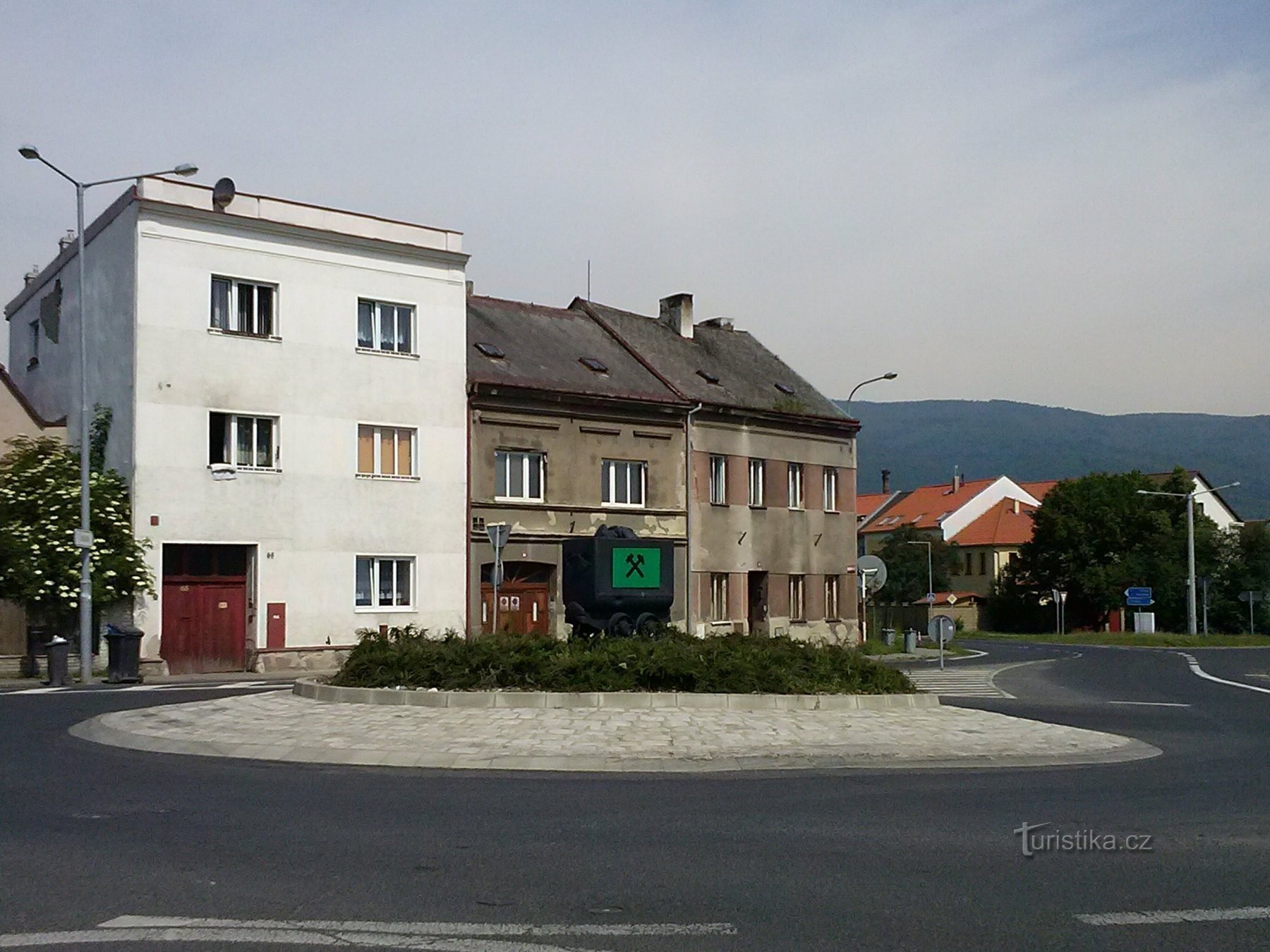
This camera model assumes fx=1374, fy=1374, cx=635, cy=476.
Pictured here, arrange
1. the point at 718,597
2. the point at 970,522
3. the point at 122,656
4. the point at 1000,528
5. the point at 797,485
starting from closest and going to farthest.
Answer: the point at 122,656 → the point at 718,597 → the point at 797,485 → the point at 1000,528 → the point at 970,522

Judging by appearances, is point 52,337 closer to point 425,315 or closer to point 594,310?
point 425,315

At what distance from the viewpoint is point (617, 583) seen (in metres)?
22.5

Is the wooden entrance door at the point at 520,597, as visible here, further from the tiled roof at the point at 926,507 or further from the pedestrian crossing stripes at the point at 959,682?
the tiled roof at the point at 926,507

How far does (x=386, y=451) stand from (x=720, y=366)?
14535 mm

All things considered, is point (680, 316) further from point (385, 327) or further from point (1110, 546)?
point (1110, 546)

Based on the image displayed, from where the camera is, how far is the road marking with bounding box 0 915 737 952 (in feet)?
21.0

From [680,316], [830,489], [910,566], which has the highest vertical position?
[680,316]

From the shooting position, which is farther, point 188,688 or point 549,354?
point 549,354

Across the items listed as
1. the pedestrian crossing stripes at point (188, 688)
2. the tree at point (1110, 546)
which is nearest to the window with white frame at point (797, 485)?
the pedestrian crossing stripes at point (188, 688)

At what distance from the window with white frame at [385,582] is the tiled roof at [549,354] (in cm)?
534

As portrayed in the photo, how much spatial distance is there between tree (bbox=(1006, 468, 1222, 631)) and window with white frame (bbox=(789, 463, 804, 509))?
49.3m

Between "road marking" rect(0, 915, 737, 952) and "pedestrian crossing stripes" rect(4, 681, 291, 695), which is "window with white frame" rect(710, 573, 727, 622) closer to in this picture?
"pedestrian crossing stripes" rect(4, 681, 291, 695)

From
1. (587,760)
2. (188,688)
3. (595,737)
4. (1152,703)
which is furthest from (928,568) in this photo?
(587,760)

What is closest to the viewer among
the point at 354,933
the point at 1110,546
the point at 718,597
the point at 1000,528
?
the point at 354,933
